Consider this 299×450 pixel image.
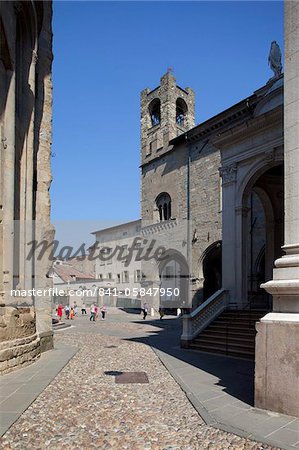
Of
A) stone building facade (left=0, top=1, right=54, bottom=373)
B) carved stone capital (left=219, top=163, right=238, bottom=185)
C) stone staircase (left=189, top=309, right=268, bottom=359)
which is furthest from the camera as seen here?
carved stone capital (left=219, top=163, right=238, bottom=185)

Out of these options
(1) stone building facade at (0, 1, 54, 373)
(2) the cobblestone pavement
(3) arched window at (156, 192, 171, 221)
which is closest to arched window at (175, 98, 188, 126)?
(3) arched window at (156, 192, 171, 221)

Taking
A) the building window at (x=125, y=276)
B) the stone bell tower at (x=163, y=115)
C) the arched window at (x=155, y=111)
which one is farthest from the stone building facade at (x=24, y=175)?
the building window at (x=125, y=276)

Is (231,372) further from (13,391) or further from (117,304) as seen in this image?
(117,304)

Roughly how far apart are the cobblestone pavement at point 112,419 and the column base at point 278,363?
3.10 ft

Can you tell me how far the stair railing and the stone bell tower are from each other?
63.4 feet

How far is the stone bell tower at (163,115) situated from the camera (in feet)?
102

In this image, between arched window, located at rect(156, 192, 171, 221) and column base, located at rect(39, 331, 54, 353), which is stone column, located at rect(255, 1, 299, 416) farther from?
arched window, located at rect(156, 192, 171, 221)

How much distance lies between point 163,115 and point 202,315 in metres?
22.6

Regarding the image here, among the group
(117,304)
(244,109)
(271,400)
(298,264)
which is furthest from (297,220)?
(117,304)

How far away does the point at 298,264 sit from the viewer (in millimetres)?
5363

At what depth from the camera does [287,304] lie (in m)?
5.37

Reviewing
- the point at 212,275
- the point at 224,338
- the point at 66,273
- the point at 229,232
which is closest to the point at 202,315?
the point at 224,338

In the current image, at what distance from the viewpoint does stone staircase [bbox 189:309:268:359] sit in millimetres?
10444

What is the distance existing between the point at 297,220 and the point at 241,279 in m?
7.74
